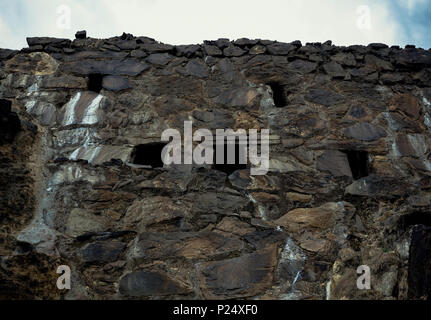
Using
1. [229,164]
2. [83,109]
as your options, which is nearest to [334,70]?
[229,164]

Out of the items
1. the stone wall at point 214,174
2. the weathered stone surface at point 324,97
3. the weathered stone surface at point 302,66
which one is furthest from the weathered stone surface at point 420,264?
the weathered stone surface at point 302,66

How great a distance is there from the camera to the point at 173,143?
2.71m

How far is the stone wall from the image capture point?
2.23 m

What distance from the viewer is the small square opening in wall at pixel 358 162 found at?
107 inches

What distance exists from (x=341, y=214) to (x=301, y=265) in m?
0.44

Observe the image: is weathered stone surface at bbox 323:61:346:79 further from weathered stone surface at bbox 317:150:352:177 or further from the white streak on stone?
the white streak on stone

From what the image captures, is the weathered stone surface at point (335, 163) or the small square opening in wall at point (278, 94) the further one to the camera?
the small square opening in wall at point (278, 94)

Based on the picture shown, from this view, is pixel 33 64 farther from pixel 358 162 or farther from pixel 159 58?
pixel 358 162

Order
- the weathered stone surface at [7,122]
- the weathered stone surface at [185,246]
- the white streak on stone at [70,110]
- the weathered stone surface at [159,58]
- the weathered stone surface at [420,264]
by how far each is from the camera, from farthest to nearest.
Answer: the weathered stone surface at [159,58], the white streak on stone at [70,110], the weathered stone surface at [7,122], the weathered stone surface at [185,246], the weathered stone surface at [420,264]

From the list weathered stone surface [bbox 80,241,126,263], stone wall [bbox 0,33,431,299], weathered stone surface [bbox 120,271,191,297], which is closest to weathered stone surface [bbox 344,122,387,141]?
stone wall [bbox 0,33,431,299]

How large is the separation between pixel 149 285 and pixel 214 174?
810 mm

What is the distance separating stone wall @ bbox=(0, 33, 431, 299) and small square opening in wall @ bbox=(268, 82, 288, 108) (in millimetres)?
17

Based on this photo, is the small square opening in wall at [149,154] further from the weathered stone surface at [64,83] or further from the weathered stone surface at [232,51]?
the weathered stone surface at [232,51]

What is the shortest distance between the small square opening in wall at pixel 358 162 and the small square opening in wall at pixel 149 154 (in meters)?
1.31
